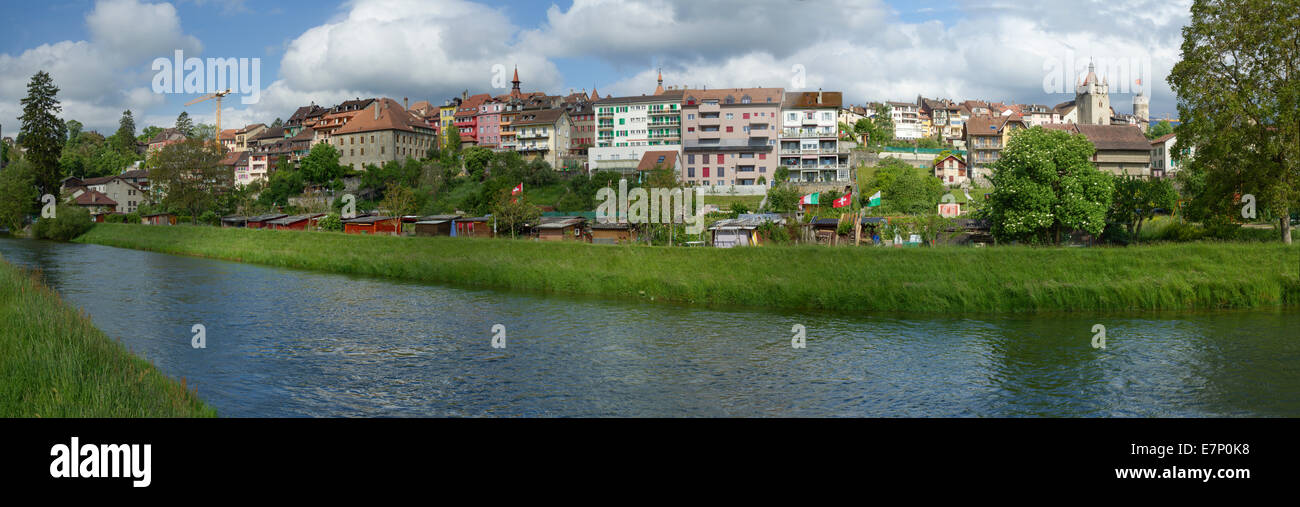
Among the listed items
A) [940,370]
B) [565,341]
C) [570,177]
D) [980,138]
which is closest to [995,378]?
[940,370]

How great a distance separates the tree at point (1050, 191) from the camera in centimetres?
4272

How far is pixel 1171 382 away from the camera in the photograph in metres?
19.2

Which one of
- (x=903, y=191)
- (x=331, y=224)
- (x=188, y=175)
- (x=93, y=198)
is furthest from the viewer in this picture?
(x=93, y=198)

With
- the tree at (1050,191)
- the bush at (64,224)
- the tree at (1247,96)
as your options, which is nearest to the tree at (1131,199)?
the tree at (1050,191)

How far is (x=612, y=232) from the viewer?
52.6m

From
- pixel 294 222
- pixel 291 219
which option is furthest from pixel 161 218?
pixel 294 222

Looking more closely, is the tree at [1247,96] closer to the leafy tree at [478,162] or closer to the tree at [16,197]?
the leafy tree at [478,162]

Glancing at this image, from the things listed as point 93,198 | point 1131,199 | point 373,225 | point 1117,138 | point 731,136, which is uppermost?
point 731,136

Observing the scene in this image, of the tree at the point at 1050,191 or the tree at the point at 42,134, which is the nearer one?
the tree at the point at 1050,191

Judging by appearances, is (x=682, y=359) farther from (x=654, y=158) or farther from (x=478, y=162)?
(x=478, y=162)

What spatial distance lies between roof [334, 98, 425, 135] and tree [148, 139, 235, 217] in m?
36.5

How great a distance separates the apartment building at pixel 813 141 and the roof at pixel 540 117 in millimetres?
38385

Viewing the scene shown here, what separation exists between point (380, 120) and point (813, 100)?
224 ft
